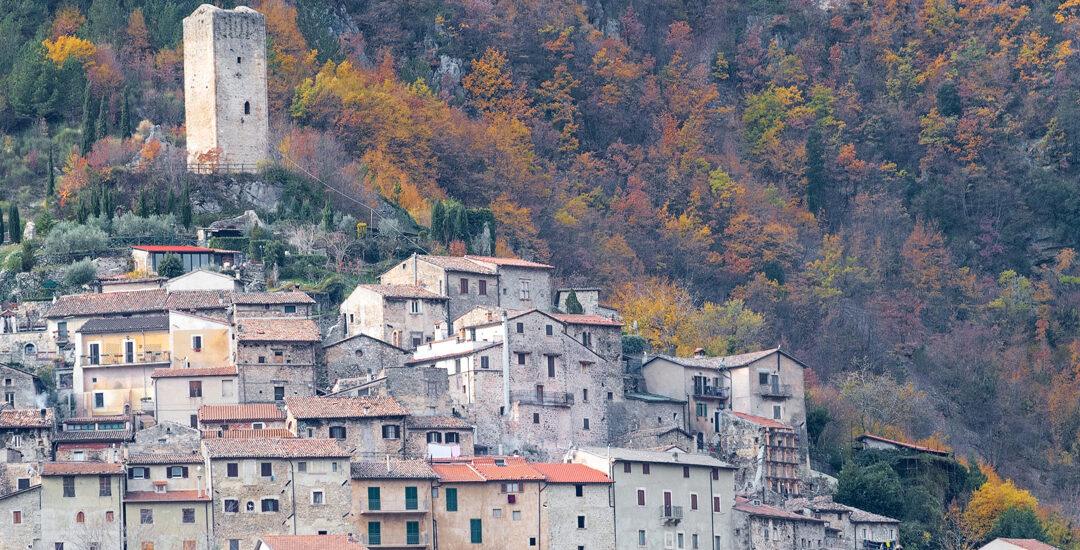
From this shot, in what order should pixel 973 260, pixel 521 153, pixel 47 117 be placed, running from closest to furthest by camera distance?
pixel 47 117, pixel 521 153, pixel 973 260

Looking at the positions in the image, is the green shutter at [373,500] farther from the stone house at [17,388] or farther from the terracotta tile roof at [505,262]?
the terracotta tile roof at [505,262]

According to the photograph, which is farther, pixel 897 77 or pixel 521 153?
pixel 897 77

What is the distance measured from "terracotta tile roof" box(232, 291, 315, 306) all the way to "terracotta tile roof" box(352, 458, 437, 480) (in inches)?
472

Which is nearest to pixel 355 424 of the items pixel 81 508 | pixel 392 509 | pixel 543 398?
pixel 392 509

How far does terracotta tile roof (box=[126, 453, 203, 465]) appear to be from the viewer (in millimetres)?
71375

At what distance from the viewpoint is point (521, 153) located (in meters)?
116

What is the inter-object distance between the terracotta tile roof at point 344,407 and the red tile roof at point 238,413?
597 millimetres

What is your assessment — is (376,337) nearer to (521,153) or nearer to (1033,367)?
(521,153)

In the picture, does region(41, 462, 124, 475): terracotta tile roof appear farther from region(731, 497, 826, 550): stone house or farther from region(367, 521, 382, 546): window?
region(731, 497, 826, 550): stone house

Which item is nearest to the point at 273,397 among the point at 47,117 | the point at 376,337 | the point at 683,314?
the point at 376,337

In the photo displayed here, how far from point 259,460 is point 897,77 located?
74252 mm

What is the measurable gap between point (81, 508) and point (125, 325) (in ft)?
44.2

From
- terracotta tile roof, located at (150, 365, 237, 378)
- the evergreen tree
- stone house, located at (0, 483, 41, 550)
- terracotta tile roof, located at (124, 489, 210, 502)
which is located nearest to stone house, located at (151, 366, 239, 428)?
terracotta tile roof, located at (150, 365, 237, 378)

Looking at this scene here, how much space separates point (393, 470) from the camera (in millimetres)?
72438
